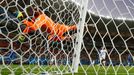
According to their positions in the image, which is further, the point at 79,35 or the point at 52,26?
the point at 52,26

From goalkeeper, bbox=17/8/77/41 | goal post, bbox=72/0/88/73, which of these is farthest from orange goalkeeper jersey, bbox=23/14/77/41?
goal post, bbox=72/0/88/73

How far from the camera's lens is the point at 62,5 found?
3.82m

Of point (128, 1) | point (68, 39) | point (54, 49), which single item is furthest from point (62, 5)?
point (128, 1)

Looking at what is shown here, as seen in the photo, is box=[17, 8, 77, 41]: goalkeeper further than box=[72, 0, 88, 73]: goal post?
Yes

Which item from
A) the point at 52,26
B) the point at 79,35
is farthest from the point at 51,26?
the point at 79,35

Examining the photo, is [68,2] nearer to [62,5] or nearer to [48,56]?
[62,5]

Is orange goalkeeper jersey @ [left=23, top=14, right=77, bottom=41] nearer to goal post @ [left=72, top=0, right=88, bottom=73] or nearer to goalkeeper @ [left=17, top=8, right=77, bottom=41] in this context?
goalkeeper @ [left=17, top=8, right=77, bottom=41]

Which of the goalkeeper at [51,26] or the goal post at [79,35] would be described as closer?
the goal post at [79,35]

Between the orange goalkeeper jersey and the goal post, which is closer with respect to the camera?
the goal post

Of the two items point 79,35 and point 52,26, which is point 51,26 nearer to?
point 52,26

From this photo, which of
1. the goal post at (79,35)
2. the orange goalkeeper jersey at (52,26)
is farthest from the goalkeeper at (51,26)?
the goal post at (79,35)

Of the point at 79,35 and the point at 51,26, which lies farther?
the point at 51,26

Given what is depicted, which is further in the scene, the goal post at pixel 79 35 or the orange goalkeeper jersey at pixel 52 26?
the orange goalkeeper jersey at pixel 52 26

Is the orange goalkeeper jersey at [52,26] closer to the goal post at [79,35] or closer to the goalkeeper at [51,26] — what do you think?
the goalkeeper at [51,26]
